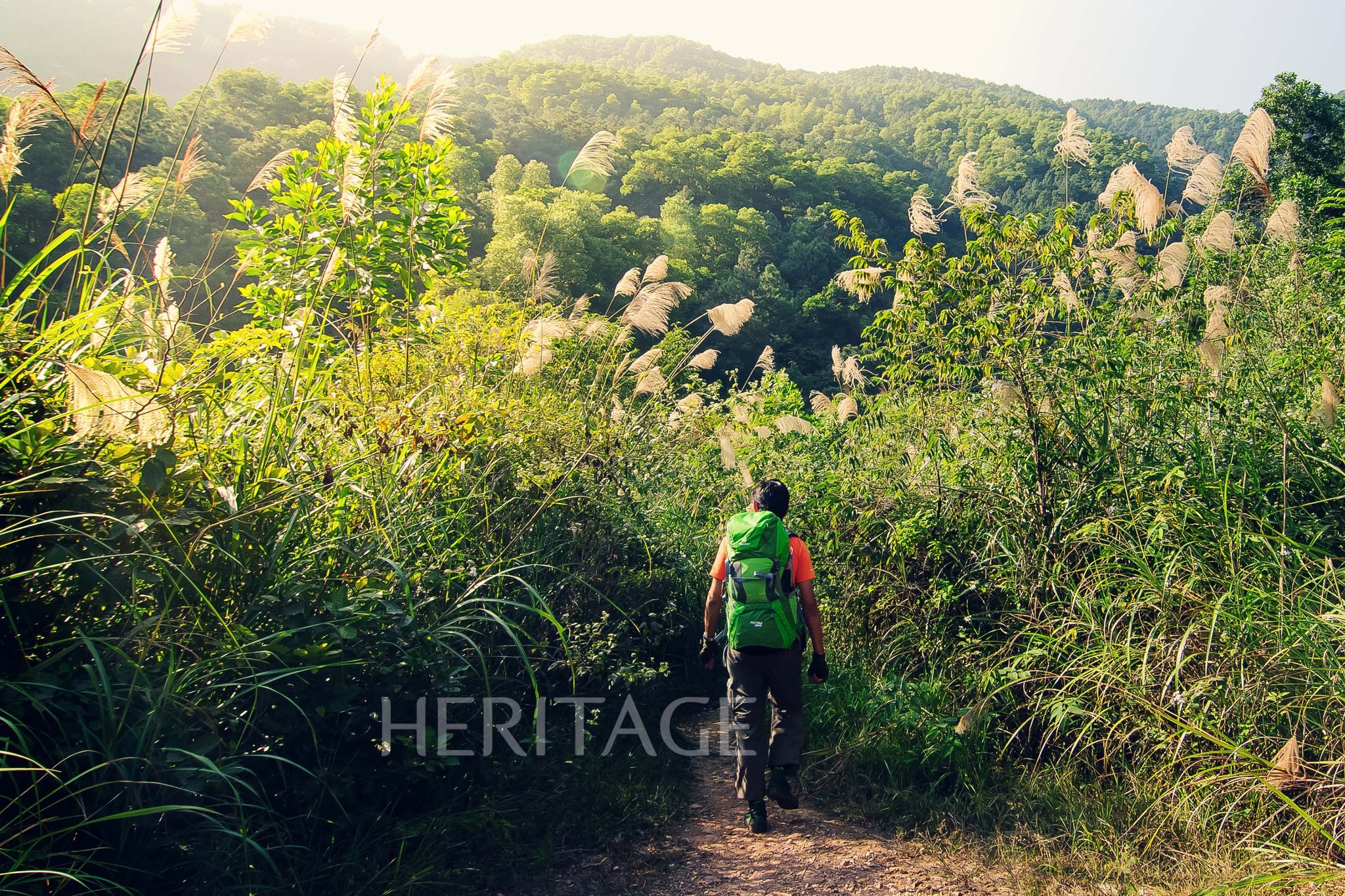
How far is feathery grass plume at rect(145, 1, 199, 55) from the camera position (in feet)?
8.57

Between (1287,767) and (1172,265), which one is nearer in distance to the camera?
(1287,767)

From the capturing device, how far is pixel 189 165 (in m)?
2.99

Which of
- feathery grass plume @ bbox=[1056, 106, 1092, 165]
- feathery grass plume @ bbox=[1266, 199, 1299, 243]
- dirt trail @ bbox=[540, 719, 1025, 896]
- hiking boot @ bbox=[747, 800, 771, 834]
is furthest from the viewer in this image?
feathery grass plume @ bbox=[1056, 106, 1092, 165]

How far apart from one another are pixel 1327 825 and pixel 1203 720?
0.51 meters

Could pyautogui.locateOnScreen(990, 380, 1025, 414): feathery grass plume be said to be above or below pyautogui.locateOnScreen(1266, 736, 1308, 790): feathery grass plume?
above

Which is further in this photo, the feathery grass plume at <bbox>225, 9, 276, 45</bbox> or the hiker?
the hiker

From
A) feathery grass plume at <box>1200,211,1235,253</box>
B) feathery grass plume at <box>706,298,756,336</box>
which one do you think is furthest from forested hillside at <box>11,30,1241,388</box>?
feathery grass plume at <box>706,298,756,336</box>

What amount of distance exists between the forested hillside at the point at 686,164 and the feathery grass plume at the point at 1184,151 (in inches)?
18.3

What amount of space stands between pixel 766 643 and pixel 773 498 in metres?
0.73

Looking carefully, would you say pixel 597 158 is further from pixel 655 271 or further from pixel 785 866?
pixel 785 866

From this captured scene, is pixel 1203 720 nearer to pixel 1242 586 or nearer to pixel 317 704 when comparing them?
pixel 1242 586

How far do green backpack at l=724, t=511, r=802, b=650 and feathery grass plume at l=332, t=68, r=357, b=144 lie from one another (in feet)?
9.06

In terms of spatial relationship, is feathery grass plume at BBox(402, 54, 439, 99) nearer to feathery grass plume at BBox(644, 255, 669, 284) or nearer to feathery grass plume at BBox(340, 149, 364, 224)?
feathery grass plume at BBox(340, 149, 364, 224)

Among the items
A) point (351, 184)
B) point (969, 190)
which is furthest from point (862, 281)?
point (351, 184)
